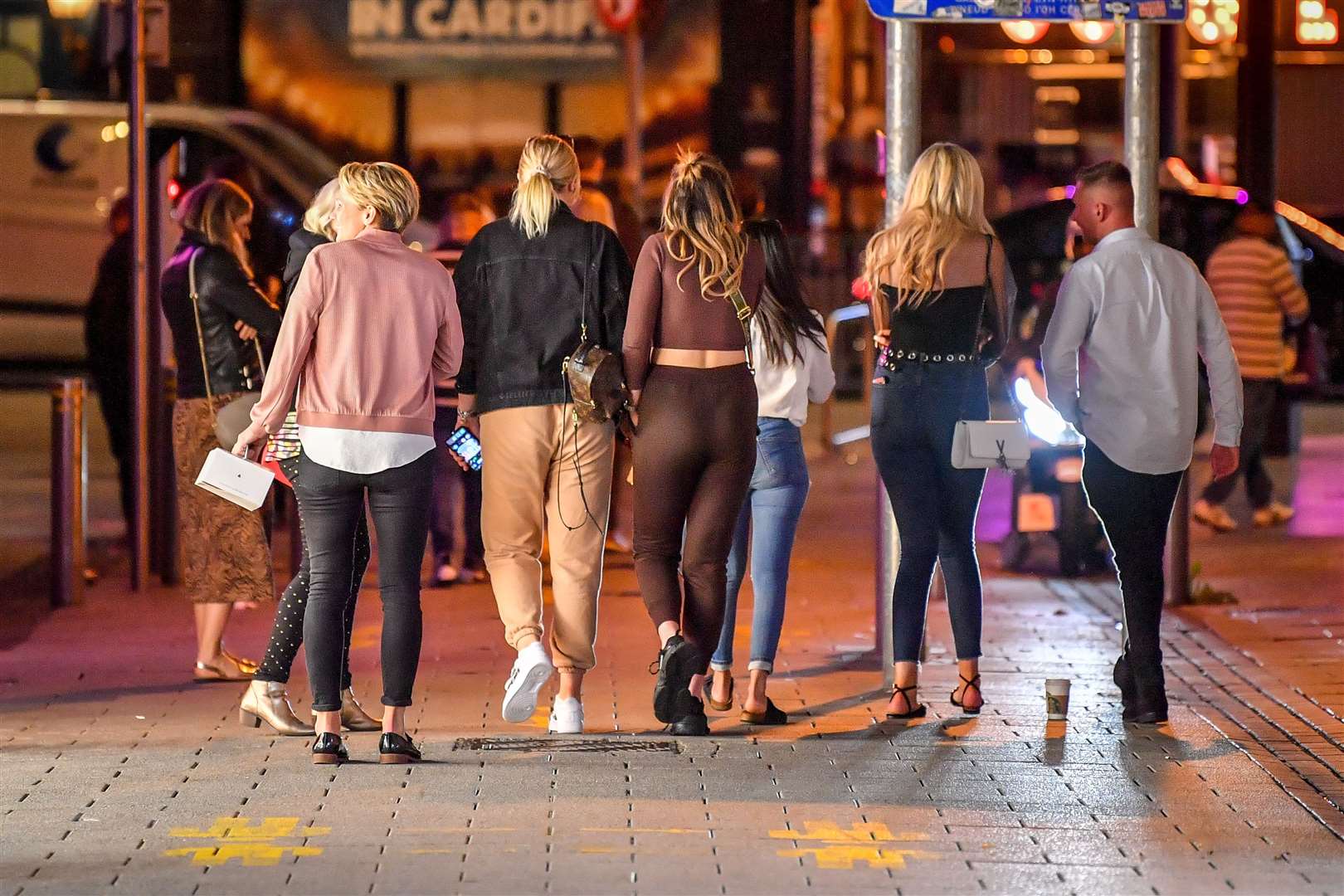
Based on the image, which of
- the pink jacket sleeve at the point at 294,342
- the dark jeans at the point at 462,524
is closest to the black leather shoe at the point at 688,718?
the pink jacket sleeve at the point at 294,342

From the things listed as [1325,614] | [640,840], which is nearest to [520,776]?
[640,840]

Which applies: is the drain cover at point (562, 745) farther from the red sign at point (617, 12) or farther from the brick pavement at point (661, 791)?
the red sign at point (617, 12)

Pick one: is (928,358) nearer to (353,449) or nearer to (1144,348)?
(1144,348)

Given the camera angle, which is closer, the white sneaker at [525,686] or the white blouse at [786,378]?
the white sneaker at [525,686]

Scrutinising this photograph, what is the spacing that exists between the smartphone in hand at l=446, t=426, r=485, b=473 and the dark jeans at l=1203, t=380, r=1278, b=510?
675 centimetres

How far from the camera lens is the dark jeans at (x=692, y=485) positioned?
6.98 m

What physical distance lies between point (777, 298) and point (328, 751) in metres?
2.09

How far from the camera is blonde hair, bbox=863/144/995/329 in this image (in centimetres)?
715

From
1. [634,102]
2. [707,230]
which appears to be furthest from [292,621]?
[634,102]

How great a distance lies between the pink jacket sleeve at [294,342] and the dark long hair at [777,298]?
5.00 ft

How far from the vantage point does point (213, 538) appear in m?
8.23

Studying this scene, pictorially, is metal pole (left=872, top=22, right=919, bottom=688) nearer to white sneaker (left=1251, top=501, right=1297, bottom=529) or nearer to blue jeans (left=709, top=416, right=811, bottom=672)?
blue jeans (left=709, top=416, right=811, bottom=672)

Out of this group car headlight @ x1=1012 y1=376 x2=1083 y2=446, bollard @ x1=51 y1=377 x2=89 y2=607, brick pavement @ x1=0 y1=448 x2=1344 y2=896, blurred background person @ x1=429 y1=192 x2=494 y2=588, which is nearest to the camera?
brick pavement @ x1=0 y1=448 x2=1344 y2=896

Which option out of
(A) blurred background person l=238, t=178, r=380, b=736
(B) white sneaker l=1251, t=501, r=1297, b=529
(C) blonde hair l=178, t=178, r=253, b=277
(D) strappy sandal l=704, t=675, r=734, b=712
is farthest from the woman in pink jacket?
(B) white sneaker l=1251, t=501, r=1297, b=529
